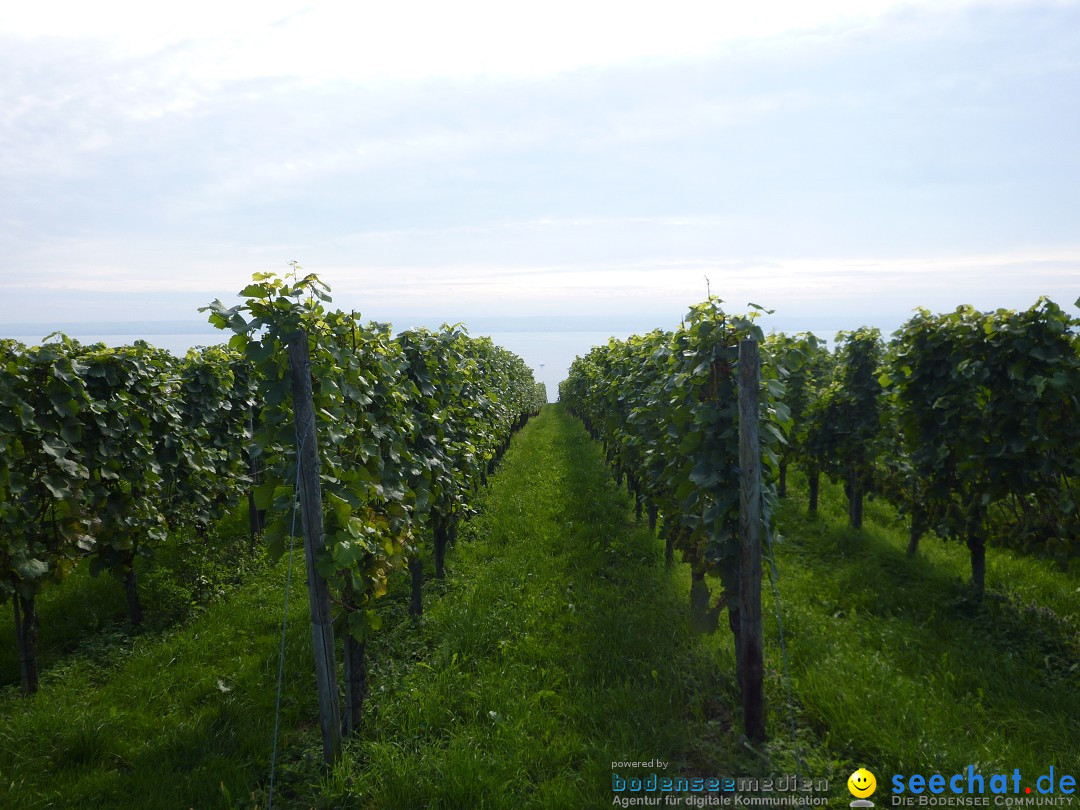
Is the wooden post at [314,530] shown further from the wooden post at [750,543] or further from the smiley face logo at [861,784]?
the smiley face logo at [861,784]

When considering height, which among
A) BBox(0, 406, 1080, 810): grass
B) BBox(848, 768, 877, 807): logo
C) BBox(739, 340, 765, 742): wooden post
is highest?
BBox(739, 340, 765, 742): wooden post

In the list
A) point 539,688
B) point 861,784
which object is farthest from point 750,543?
point 539,688

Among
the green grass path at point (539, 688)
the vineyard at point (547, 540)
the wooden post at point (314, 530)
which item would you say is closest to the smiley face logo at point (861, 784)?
the vineyard at point (547, 540)

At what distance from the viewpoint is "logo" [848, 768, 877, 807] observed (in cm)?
381

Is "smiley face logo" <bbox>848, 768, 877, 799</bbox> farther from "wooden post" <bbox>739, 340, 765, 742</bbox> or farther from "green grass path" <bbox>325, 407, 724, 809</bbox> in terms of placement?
"green grass path" <bbox>325, 407, 724, 809</bbox>

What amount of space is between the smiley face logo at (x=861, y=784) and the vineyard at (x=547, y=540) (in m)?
0.17

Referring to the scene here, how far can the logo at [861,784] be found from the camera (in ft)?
12.5

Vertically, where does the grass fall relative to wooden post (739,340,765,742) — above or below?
below

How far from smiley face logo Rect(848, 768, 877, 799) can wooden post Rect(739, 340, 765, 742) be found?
0.66 meters

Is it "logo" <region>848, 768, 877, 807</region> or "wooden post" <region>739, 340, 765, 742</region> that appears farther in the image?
"wooden post" <region>739, 340, 765, 742</region>

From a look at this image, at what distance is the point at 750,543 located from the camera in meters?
4.36

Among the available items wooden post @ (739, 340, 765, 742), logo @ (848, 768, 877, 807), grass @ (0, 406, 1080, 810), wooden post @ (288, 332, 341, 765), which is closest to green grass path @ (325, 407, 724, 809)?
grass @ (0, 406, 1080, 810)

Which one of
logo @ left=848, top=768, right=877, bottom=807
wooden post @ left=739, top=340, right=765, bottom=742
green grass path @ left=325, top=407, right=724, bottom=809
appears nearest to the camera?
logo @ left=848, top=768, right=877, bottom=807

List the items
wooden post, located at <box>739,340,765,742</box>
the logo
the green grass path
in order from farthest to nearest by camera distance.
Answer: wooden post, located at <box>739,340,765,742</box>, the green grass path, the logo
